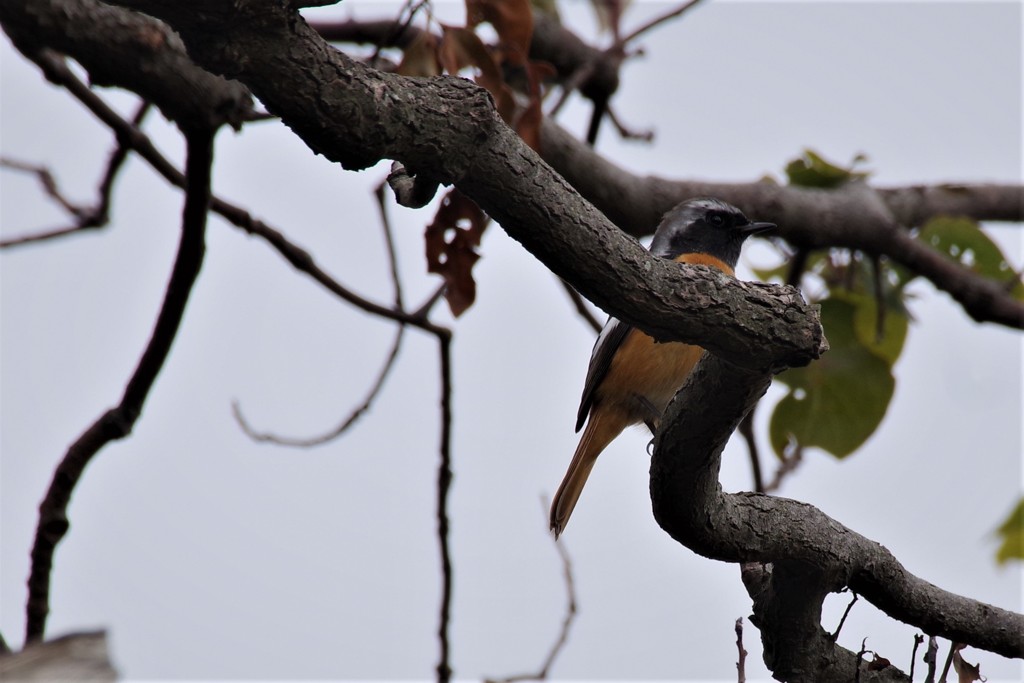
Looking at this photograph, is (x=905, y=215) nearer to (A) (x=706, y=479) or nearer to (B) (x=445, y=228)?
(B) (x=445, y=228)

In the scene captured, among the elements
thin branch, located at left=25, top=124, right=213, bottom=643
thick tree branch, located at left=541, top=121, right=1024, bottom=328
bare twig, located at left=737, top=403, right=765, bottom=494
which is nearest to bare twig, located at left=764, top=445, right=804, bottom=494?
bare twig, located at left=737, top=403, right=765, bottom=494

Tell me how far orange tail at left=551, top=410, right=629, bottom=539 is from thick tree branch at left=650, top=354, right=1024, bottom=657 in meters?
1.80

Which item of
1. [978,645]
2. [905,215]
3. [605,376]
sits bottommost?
[978,645]

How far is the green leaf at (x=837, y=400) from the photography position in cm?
536

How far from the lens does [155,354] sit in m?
4.34

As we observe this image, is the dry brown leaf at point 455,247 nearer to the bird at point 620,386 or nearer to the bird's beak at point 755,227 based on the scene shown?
the bird at point 620,386

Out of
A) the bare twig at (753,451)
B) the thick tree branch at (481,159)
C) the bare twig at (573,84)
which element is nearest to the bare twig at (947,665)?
the thick tree branch at (481,159)

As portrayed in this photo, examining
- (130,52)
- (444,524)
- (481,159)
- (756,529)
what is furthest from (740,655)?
(130,52)

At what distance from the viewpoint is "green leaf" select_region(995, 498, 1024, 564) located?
6383 millimetres

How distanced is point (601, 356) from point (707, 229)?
1.23 metres

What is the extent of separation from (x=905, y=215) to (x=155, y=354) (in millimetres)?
4321

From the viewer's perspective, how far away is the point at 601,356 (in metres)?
5.22

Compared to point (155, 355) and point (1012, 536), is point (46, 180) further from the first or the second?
point (1012, 536)

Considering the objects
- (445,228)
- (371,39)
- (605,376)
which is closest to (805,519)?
(445,228)
